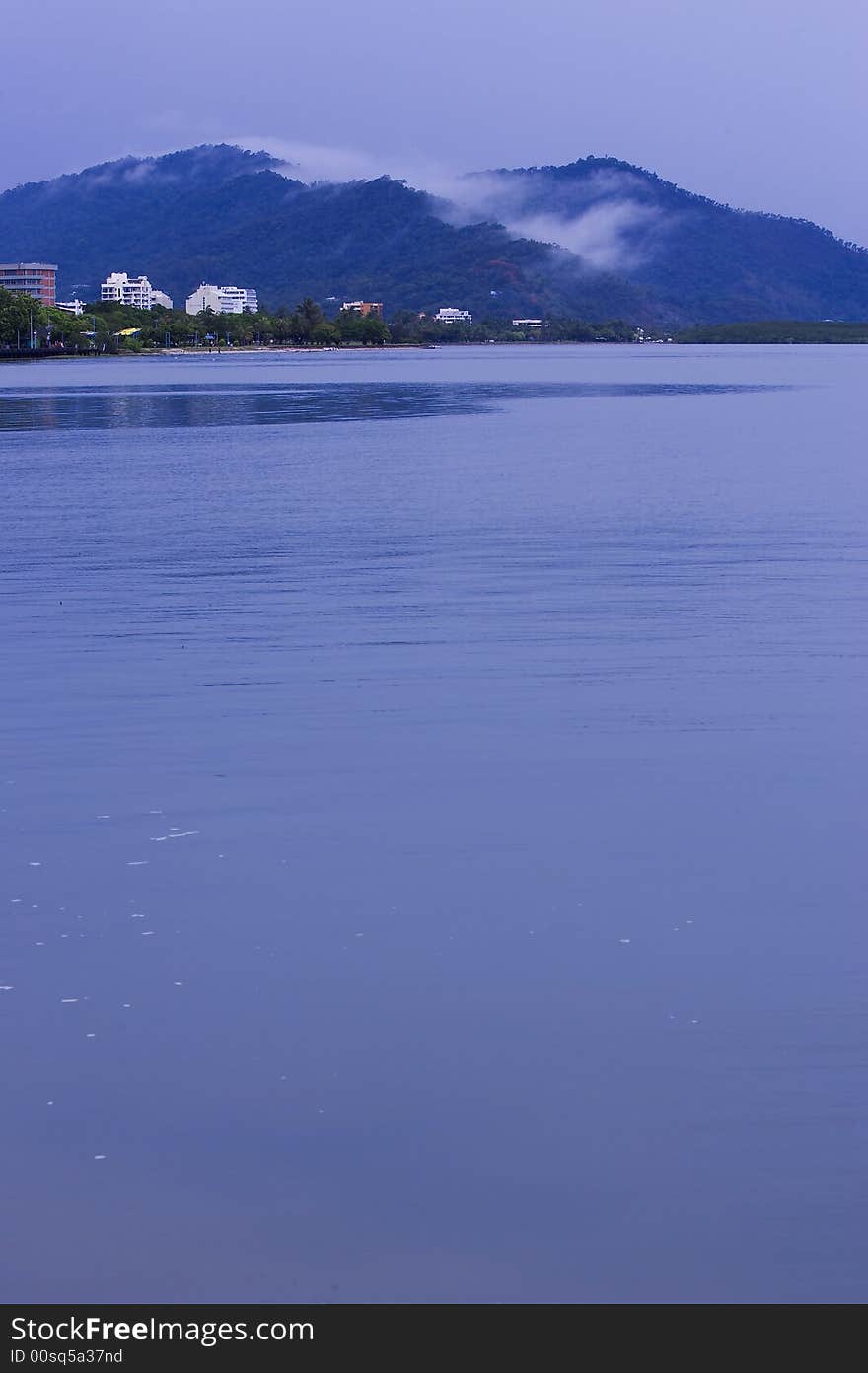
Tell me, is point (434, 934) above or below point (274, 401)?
below

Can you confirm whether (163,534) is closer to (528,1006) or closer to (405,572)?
(405,572)

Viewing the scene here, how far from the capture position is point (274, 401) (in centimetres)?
7238

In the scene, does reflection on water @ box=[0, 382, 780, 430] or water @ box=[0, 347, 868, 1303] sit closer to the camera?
water @ box=[0, 347, 868, 1303]

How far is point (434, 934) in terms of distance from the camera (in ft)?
28.3

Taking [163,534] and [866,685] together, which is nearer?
[866,685]

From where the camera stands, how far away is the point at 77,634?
16859mm

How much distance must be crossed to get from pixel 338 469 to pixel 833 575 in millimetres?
16857

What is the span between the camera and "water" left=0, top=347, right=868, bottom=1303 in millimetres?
6047

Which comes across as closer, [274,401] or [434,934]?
[434,934]

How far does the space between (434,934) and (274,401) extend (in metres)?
65.3

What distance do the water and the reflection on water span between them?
123 ft

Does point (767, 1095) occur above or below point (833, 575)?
below
